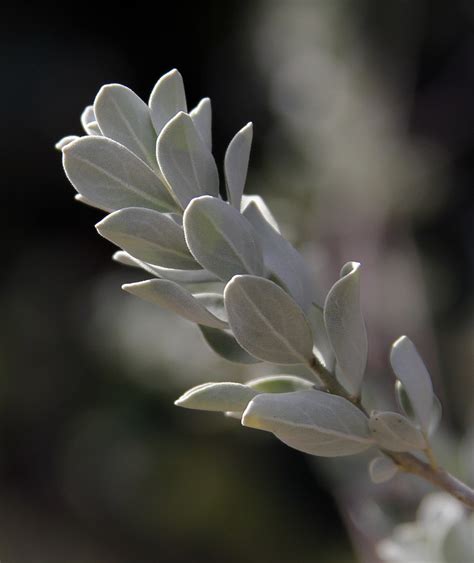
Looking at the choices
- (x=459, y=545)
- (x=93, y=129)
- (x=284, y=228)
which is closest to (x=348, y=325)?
(x=93, y=129)

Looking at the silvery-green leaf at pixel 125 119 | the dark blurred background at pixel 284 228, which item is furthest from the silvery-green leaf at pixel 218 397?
the dark blurred background at pixel 284 228

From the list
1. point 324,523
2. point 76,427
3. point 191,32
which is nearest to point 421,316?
point 324,523

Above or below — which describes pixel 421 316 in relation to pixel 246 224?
below

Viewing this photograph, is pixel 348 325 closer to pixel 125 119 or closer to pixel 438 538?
pixel 125 119

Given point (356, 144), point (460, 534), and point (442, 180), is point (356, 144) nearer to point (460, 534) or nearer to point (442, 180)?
point (442, 180)

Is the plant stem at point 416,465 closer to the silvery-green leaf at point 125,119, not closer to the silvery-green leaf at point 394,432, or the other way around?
the silvery-green leaf at point 394,432

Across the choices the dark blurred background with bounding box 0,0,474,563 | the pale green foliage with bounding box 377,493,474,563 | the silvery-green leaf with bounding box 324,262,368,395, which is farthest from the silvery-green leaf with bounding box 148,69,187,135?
the dark blurred background with bounding box 0,0,474,563

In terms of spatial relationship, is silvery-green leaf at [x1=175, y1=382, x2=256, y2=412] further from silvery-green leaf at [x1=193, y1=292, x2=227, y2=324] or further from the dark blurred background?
the dark blurred background
